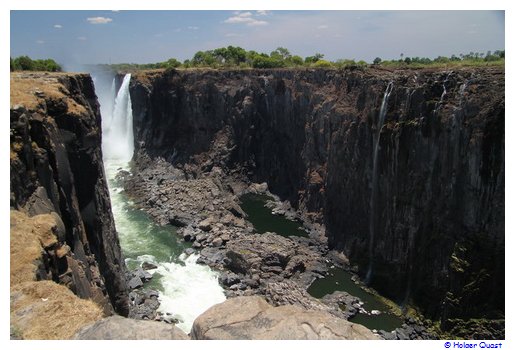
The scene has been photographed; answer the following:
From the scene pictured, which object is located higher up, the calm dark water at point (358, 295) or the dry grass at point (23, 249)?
the dry grass at point (23, 249)

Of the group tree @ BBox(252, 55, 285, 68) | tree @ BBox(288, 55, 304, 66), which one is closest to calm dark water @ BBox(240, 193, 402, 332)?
tree @ BBox(252, 55, 285, 68)

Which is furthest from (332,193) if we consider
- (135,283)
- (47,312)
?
(47,312)

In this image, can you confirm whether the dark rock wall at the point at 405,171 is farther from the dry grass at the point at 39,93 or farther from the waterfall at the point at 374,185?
the dry grass at the point at 39,93

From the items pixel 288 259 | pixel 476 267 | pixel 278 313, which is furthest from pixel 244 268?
pixel 278 313

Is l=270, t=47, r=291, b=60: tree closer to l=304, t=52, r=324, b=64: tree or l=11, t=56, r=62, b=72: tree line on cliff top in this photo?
l=304, t=52, r=324, b=64: tree

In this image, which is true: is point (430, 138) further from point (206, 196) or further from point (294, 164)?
point (206, 196)

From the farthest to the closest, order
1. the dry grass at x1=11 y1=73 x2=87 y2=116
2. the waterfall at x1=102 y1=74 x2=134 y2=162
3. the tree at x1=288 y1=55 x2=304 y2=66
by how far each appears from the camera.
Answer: the tree at x1=288 y1=55 x2=304 y2=66 → the waterfall at x1=102 y1=74 x2=134 y2=162 → the dry grass at x1=11 y1=73 x2=87 y2=116

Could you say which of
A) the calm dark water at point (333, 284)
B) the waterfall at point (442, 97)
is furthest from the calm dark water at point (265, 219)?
the waterfall at point (442, 97)
